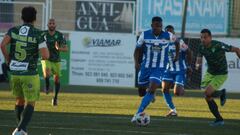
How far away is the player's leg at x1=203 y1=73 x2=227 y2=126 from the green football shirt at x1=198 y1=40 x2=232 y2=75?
4.2 inches

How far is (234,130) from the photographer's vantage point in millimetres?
14719

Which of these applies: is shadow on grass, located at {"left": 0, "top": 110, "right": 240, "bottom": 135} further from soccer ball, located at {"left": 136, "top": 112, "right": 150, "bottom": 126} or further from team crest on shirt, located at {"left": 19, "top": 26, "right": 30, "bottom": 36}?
team crest on shirt, located at {"left": 19, "top": 26, "right": 30, "bottom": 36}

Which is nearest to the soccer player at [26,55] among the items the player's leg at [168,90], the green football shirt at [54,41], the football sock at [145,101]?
the football sock at [145,101]

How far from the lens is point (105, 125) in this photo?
14.8 meters

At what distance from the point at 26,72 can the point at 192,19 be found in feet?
76.0

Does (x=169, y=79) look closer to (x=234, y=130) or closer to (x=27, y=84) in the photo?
(x=234, y=130)

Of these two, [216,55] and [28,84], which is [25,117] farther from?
[216,55]

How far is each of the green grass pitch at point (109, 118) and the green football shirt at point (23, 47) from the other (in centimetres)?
131

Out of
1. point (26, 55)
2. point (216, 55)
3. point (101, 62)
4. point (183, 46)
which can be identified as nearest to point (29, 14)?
point (26, 55)

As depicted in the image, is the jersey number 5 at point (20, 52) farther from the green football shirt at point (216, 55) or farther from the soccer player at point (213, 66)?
the green football shirt at point (216, 55)

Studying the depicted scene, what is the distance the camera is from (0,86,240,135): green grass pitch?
1386 centimetres

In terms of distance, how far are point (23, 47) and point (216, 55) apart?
17.3ft

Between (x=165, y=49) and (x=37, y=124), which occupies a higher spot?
(x=165, y=49)

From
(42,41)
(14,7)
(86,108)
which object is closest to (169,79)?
(86,108)
